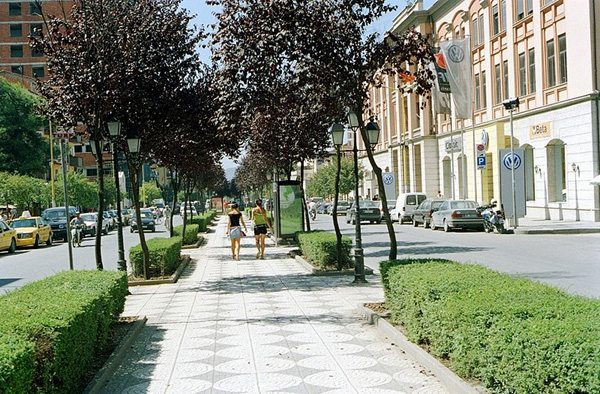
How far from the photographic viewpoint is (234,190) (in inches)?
5443

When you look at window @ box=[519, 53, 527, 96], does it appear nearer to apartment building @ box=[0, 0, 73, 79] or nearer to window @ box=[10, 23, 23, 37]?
apartment building @ box=[0, 0, 73, 79]

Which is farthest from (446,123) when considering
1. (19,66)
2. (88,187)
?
(19,66)

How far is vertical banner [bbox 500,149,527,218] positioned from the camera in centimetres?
3114

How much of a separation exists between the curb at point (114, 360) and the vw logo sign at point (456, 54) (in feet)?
103

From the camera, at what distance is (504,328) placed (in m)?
5.01

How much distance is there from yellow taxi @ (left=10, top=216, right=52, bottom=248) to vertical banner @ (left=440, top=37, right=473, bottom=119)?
2340 cm

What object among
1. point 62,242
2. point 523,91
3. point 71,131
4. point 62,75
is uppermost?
point 523,91

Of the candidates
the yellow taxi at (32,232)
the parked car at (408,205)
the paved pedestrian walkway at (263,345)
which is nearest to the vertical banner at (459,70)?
the parked car at (408,205)

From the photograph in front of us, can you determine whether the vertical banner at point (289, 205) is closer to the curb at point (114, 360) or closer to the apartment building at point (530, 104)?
the apartment building at point (530, 104)

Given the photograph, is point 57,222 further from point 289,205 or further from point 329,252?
point 329,252

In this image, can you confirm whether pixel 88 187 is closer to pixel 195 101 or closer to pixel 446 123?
pixel 446 123

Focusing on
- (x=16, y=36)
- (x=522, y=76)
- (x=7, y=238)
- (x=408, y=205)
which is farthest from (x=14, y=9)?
(x=522, y=76)

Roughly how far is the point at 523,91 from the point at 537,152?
3.93 metres

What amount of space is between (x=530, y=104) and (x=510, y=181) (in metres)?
7.17
